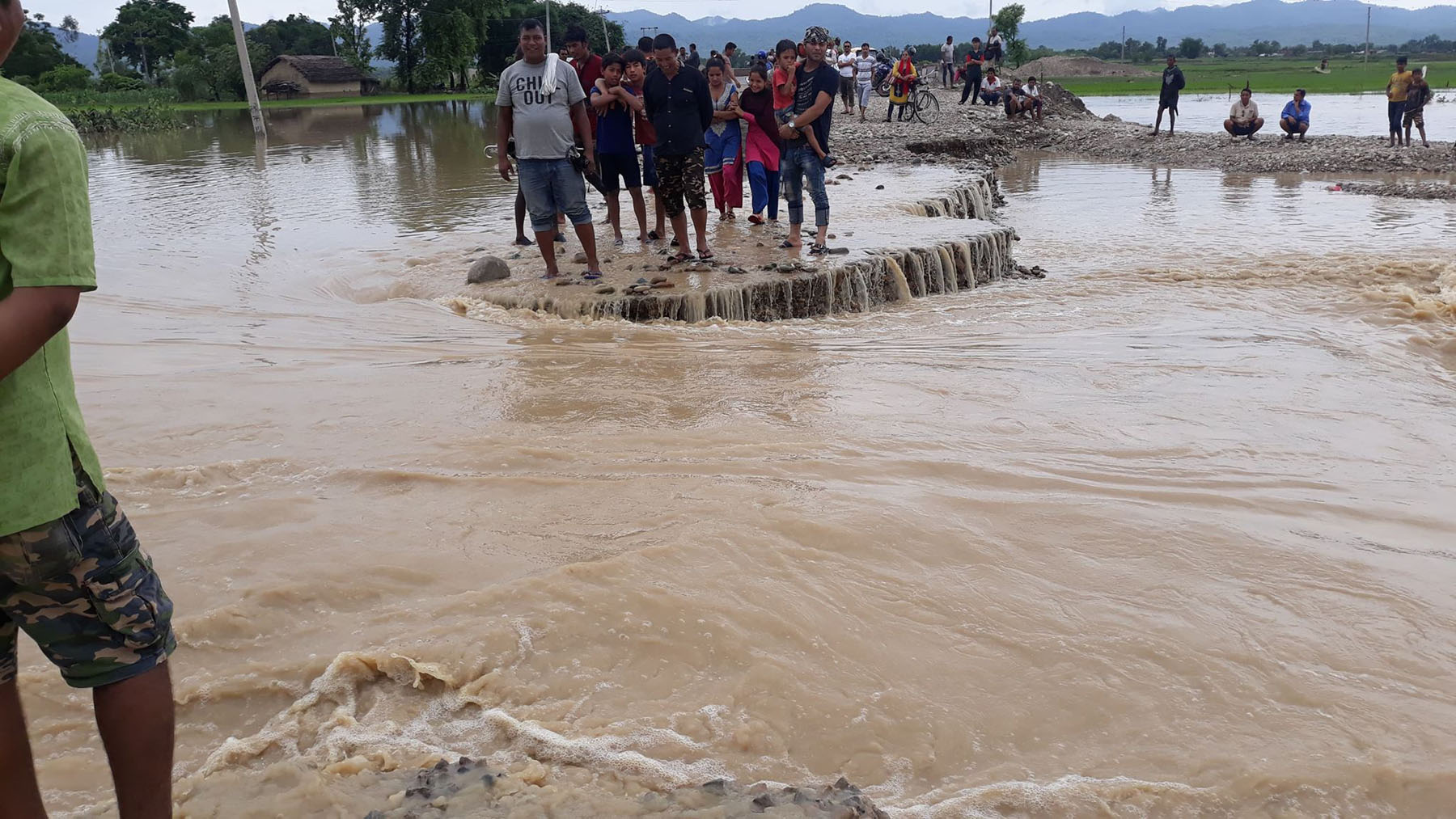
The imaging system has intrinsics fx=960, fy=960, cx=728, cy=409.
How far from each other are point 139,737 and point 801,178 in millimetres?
7281

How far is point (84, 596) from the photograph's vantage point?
1666mm

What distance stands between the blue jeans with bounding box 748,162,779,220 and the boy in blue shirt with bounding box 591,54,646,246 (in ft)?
5.49

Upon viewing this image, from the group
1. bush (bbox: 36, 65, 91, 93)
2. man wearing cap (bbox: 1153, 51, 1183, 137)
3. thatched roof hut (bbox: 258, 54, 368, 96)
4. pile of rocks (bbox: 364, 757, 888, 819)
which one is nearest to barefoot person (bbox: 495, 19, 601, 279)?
pile of rocks (bbox: 364, 757, 888, 819)

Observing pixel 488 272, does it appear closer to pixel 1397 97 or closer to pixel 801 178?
pixel 801 178

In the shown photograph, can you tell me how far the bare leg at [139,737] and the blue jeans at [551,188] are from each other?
18.8 ft

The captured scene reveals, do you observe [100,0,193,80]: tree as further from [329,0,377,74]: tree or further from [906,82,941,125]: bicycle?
[906,82,941,125]: bicycle

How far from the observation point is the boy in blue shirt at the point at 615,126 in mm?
7719

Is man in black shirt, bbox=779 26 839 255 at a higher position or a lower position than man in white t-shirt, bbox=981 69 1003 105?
lower

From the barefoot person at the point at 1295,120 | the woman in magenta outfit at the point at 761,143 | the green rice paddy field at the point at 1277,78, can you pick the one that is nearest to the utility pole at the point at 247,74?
the woman in magenta outfit at the point at 761,143

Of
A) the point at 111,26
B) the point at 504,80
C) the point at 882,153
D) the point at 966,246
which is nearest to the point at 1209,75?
the point at 882,153

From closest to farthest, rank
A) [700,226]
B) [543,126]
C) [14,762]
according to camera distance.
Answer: [14,762], [543,126], [700,226]

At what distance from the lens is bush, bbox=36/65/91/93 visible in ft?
151

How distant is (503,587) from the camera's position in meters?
3.41

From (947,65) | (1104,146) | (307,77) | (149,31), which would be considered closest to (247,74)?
(1104,146)
